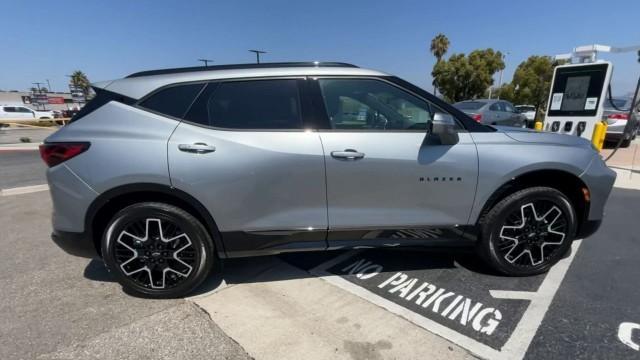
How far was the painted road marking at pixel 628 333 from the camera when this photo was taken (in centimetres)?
204

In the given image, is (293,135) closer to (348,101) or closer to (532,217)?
(348,101)

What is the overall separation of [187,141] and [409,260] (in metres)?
2.25

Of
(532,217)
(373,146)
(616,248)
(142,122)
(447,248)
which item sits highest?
(142,122)

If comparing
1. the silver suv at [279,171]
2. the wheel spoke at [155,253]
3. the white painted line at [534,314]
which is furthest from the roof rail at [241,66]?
the white painted line at [534,314]

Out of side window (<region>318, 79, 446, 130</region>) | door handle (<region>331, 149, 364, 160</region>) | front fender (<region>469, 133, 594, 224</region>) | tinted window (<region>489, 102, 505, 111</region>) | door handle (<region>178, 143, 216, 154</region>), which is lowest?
tinted window (<region>489, 102, 505, 111</region>)

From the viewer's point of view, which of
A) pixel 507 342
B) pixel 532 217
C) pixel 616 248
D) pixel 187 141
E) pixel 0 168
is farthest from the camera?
pixel 0 168

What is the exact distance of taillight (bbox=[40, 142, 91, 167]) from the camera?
91.6 inches

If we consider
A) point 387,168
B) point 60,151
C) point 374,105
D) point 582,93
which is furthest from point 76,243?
point 582,93

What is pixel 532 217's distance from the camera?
2.71m

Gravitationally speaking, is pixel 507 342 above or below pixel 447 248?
below

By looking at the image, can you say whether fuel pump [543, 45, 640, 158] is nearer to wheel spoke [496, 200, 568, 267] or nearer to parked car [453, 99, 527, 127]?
parked car [453, 99, 527, 127]

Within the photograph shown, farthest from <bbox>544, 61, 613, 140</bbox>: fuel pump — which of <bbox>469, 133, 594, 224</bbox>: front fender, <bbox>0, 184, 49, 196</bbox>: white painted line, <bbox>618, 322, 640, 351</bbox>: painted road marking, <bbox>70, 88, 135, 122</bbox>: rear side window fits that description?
<bbox>0, 184, 49, 196</bbox>: white painted line

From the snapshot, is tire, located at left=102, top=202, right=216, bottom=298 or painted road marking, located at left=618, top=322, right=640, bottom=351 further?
tire, located at left=102, top=202, right=216, bottom=298

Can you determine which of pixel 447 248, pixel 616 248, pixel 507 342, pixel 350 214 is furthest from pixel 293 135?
pixel 616 248
